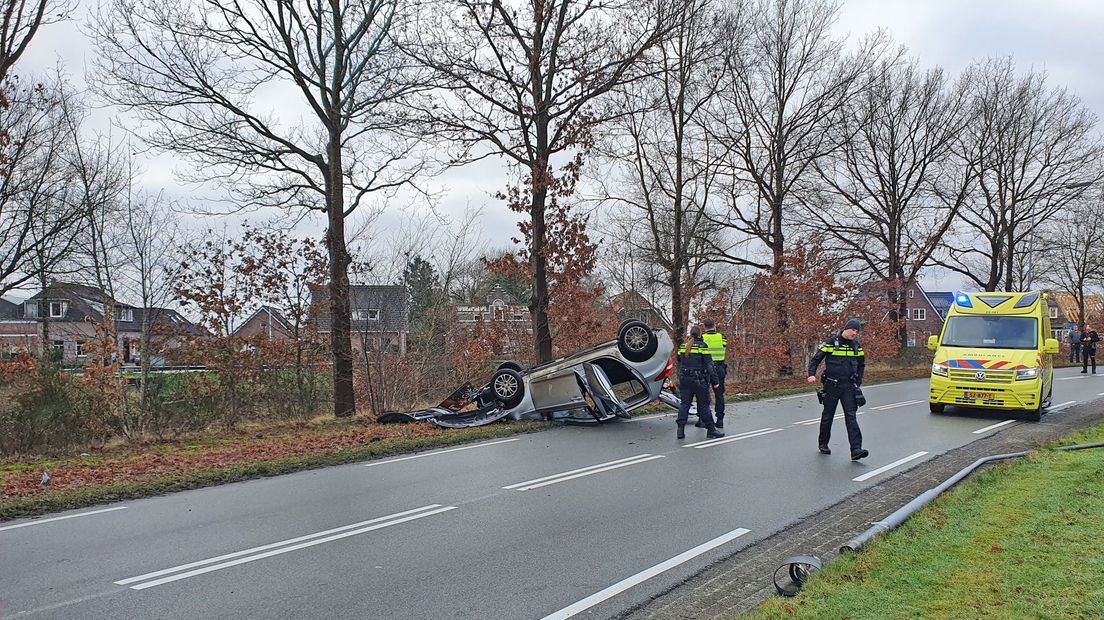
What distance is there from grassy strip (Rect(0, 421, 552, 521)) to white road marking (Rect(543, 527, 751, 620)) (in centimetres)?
582

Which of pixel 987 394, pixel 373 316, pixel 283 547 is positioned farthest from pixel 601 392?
pixel 283 547

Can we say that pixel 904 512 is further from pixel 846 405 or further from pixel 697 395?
pixel 697 395

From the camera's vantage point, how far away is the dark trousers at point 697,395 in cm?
1245

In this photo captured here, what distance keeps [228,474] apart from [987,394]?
12777 mm

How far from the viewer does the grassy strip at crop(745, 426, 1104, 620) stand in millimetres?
4605

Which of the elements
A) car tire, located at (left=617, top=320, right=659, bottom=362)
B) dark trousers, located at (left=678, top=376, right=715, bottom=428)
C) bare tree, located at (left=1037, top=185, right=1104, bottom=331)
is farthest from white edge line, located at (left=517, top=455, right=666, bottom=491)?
bare tree, located at (left=1037, top=185, right=1104, bottom=331)

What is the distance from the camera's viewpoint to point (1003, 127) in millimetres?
37812

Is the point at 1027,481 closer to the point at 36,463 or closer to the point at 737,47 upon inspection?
the point at 36,463

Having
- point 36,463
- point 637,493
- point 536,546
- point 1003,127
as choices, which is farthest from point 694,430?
point 1003,127

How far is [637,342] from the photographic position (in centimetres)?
1415

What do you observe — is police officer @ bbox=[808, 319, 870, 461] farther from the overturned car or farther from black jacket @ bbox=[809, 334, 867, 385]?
the overturned car

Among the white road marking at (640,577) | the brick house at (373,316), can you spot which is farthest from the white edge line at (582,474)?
the brick house at (373,316)

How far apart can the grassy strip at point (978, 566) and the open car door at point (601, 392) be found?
6844 mm

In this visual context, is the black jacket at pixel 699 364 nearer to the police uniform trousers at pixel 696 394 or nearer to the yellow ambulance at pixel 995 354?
the police uniform trousers at pixel 696 394
